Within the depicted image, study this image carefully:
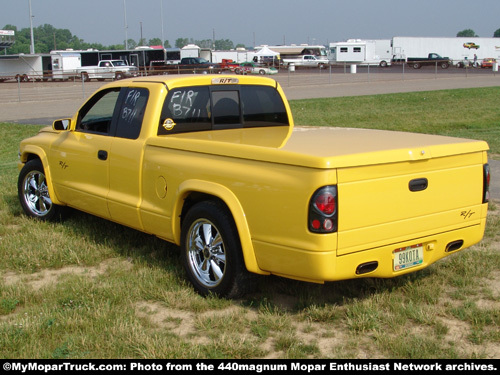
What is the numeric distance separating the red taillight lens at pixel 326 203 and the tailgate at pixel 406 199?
0.06 m

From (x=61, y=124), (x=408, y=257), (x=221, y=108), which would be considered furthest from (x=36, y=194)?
(x=408, y=257)

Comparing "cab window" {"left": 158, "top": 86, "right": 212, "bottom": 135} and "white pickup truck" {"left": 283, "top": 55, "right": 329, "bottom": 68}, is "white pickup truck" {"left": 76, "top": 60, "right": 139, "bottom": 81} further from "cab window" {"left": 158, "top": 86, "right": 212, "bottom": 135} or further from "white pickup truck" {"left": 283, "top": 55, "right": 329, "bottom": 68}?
"cab window" {"left": 158, "top": 86, "right": 212, "bottom": 135}

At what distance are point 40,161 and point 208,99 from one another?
2.39 m

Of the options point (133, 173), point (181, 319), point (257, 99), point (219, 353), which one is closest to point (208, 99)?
point (257, 99)

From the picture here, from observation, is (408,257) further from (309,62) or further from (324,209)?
(309,62)

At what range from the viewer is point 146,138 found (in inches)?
221

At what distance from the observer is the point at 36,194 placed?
294 inches

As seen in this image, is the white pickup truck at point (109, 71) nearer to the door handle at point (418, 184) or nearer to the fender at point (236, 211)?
the fender at point (236, 211)

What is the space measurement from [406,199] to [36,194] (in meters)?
4.69

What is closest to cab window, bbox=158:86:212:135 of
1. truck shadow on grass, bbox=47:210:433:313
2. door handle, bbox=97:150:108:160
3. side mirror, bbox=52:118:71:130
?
door handle, bbox=97:150:108:160

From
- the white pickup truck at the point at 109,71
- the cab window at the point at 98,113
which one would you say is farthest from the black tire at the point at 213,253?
the white pickup truck at the point at 109,71

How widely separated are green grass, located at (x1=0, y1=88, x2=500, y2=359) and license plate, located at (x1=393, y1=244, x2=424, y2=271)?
33 centimetres

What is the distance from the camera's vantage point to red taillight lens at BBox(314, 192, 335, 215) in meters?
4.08
